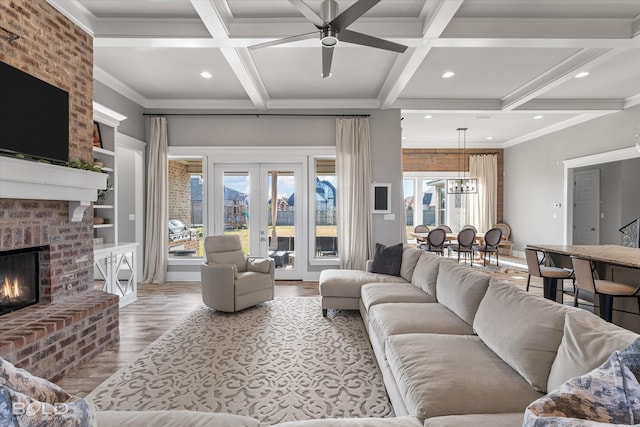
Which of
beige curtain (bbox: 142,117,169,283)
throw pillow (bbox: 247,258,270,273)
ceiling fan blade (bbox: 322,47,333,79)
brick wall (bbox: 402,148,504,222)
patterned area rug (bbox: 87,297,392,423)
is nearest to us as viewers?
patterned area rug (bbox: 87,297,392,423)

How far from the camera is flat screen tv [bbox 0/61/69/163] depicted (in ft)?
7.85

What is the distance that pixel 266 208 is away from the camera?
19.2 ft

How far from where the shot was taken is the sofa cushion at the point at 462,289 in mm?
2350

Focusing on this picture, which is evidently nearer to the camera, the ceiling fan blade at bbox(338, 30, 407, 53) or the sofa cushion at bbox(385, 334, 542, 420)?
the sofa cushion at bbox(385, 334, 542, 420)

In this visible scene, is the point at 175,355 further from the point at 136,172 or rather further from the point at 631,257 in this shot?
the point at 631,257

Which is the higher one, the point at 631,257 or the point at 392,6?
the point at 392,6

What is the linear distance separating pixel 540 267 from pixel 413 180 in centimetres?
569

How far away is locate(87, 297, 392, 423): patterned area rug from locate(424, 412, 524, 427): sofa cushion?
34.3 inches

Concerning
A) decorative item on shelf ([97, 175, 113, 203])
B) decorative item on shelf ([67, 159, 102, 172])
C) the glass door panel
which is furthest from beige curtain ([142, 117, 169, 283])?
decorative item on shelf ([67, 159, 102, 172])

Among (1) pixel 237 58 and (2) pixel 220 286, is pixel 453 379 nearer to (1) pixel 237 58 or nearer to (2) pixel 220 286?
(2) pixel 220 286

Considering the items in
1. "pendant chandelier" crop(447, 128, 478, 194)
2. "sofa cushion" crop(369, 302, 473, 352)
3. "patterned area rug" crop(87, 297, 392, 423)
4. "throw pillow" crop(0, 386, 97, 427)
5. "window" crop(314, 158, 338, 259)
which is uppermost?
"pendant chandelier" crop(447, 128, 478, 194)

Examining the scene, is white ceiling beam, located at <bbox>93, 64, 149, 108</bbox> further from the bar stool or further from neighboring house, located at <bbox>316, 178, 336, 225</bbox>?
the bar stool

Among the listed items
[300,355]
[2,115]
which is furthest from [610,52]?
[2,115]

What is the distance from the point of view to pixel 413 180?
31.3ft
